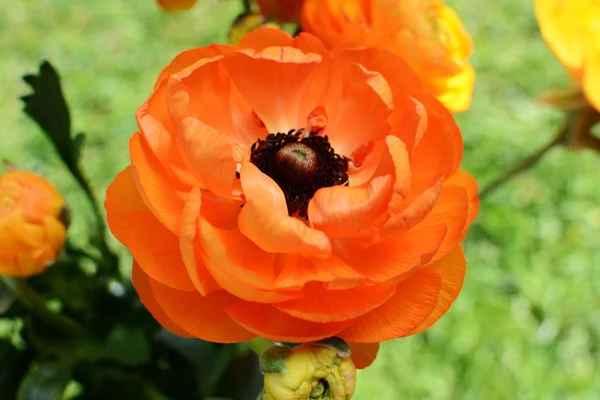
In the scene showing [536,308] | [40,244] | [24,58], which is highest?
[40,244]

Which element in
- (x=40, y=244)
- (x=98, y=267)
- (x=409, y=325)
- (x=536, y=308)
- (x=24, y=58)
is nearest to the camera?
(x=409, y=325)

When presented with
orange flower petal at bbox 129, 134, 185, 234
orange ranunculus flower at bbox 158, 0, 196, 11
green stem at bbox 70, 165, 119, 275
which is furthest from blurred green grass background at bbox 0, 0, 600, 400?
orange flower petal at bbox 129, 134, 185, 234

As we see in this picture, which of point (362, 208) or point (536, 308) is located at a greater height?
point (362, 208)

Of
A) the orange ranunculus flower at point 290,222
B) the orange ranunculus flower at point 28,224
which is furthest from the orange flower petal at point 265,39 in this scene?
the orange ranunculus flower at point 28,224

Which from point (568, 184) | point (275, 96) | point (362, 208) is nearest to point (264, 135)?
point (275, 96)

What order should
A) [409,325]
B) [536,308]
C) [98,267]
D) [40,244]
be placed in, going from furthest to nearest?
[536,308] → [98,267] → [40,244] → [409,325]

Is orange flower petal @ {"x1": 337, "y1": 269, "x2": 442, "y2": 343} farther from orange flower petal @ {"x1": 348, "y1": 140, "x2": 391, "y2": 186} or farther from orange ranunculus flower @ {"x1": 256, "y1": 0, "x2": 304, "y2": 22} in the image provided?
orange ranunculus flower @ {"x1": 256, "y1": 0, "x2": 304, "y2": 22}

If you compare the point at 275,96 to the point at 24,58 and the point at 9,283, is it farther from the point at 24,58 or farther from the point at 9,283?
the point at 24,58
